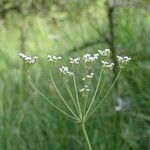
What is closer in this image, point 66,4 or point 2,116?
point 2,116

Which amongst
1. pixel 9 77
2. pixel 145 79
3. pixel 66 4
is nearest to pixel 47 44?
pixel 9 77

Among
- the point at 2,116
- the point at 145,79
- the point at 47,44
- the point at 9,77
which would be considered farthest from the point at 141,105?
the point at 47,44

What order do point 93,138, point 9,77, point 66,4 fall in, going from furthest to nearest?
point 9,77 < point 66,4 < point 93,138

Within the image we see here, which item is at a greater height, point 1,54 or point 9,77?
point 1,54

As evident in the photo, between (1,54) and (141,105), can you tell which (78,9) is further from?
(1,54)

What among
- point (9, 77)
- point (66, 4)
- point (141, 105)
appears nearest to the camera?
point (141, 105)

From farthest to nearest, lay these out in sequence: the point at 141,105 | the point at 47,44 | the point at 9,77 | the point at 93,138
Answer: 1. the point at 47,44
2. the point at 9,77
3. the point at 141,105
4. the point at 93,138

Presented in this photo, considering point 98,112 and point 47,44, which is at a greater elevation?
point 47,44

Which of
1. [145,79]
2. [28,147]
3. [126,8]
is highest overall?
[126,8]

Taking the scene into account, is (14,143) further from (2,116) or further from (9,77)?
(9,77)
